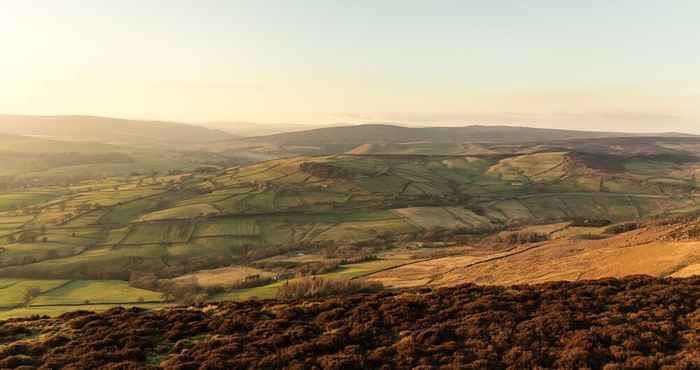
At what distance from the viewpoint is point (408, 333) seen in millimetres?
27000

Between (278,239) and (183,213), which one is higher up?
(183,213)

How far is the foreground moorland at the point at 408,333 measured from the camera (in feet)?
72.4

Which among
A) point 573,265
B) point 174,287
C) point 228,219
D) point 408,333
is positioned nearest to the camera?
point 408,333

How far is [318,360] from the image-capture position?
76.4 ft

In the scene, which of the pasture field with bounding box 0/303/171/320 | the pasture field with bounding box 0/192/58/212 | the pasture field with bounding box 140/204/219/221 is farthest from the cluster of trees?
the pasture field with bounding box 0/192/58/212

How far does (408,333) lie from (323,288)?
34395mm

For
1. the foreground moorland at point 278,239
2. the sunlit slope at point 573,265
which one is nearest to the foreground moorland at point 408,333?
the sunlit slope at point 573,265

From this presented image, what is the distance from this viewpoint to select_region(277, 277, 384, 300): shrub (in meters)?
59.4

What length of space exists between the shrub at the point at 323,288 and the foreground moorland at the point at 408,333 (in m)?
21.8

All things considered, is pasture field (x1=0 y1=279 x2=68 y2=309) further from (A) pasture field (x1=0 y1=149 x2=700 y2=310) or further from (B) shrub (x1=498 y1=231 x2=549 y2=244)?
(B) shrub (x1=498 y1=231 x2=549 y2=244)

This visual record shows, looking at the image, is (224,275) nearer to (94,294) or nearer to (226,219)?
(94,294)

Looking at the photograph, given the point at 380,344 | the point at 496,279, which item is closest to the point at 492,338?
the point at 380,344

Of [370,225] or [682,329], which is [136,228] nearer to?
[370,225]

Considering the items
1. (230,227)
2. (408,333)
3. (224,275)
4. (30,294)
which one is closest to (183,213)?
(230,227)
